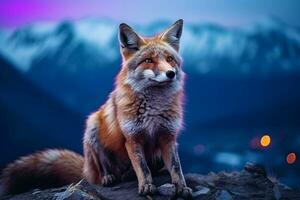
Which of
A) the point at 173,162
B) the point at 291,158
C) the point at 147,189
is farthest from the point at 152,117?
the point at 291,158

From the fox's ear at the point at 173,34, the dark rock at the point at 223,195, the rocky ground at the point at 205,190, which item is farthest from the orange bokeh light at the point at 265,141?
the fox's ear at the point at 173,34

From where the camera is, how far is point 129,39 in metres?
3.52

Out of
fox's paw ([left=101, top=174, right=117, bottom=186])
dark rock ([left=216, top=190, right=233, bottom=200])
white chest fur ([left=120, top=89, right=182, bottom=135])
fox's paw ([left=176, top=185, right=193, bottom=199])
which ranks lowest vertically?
dark rock ([left=216, top=190, right=233, bottom=200])

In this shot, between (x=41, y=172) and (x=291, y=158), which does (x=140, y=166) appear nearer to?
(x=41, y=172)

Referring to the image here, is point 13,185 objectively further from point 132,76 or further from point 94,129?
point 132,76

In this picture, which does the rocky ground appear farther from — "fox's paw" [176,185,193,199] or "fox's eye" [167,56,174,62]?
"fox's eye" [167,56,174,62]

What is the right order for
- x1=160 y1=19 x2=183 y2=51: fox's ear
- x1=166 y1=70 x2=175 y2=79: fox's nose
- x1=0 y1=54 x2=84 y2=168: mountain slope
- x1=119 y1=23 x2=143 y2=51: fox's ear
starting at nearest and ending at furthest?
x1=166 y1=70 x2=175 y2=79: fox's nose, x1=119 y1=23 x2=143 y2=51: fox's ear, x1=160 y1=19 x2=183 y2=51: fox's ear, x1=0 y1=54 x2=84 y2=168: mountain slope

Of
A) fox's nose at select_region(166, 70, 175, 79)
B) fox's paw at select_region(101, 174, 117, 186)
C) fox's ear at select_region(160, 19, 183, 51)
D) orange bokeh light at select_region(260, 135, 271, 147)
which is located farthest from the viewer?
orange bokeh light at select_region(260, 135, 271, 147)

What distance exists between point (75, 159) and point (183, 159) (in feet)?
4.45

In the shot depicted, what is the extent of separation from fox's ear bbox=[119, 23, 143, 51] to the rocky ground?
1088mm

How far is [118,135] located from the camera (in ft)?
11.8

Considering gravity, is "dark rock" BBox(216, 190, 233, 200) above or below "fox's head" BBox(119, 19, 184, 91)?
below

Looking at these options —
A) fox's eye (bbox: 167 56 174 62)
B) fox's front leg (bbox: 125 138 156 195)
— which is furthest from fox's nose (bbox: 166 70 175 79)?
fox's front leg (bbox: 125 138 156 195)

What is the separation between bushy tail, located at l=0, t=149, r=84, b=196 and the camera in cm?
391
